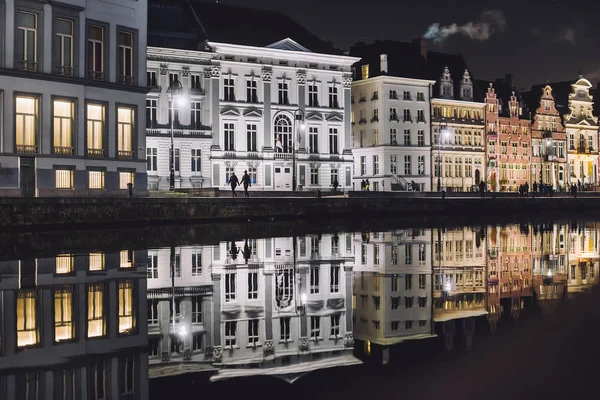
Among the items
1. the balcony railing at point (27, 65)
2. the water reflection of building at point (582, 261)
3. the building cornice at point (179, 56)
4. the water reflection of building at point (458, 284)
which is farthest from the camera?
the building cornice at point (179, 56)

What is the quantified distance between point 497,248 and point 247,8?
174ft

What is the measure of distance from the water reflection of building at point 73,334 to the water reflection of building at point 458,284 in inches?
155

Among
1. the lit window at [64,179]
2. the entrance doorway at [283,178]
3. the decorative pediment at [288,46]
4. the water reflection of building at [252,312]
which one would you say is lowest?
the water reflection of building at [252,312]

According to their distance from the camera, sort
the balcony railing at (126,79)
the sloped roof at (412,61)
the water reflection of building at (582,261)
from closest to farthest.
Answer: the water reflection of building at (582,261), the balcony railing at (126,79), the sloped roof at (412,61)

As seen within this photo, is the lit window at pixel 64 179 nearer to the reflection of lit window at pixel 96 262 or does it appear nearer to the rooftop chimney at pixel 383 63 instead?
the reflection of lit window at pixel 96 262

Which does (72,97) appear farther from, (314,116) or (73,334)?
(73,334)

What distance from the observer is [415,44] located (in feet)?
299

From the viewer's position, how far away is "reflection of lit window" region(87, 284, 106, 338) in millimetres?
10328

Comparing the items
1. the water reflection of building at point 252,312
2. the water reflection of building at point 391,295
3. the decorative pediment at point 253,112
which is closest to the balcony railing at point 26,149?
the water reflection of building at point 252,312

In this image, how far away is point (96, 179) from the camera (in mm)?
44031

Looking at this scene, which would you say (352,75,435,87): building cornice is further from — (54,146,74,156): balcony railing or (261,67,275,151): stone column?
(54,146,74,156): balcony railing

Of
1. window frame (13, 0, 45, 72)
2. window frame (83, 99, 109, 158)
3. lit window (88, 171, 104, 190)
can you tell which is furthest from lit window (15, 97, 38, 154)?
lit window (88, 171, 104, 190)

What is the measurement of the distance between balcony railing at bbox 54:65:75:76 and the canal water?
74.7 ft

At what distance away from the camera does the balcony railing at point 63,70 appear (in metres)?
42.0
